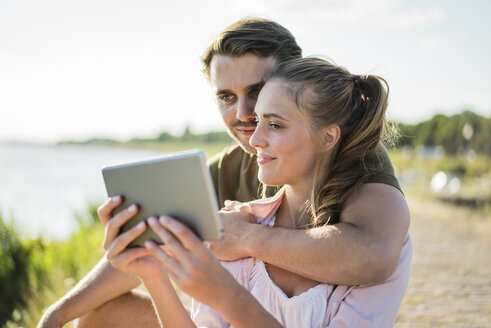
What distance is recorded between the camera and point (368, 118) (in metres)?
2.29

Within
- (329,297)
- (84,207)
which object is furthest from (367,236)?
(84,207)

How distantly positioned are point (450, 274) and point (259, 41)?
13.9 ft

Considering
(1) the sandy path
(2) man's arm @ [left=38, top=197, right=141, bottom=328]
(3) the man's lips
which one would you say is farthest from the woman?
(1) the sandy path

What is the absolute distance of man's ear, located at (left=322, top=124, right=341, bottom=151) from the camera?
7.48 feet

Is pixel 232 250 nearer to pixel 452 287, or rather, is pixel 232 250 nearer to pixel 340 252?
pixel 340 252

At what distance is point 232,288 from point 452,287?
14.7 feet

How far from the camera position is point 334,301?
6.42ft

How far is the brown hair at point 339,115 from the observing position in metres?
2.21

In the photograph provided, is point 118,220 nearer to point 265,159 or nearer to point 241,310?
point 241,310

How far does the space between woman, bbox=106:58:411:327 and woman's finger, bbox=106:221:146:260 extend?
0.40ft

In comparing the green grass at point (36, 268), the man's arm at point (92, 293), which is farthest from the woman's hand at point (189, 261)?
the green grass at point (36, 268)

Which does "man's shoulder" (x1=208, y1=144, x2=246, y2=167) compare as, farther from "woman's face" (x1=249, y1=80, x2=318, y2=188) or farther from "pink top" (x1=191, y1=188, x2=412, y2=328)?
"pink top" (x1=191, y1=188, x2=412, y2=328)

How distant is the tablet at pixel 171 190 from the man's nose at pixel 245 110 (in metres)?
1.58

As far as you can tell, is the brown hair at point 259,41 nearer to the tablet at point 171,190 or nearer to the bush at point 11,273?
the tablet at point 171,190
